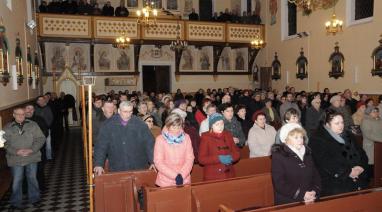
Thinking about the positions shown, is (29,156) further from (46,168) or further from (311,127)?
(311,127)

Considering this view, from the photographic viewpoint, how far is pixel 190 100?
11523mm

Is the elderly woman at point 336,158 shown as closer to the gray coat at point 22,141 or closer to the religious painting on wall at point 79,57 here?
the gray coat at point 22,141

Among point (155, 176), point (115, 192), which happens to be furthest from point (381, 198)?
point (115, 192)

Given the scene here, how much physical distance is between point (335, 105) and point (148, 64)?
14366 mm

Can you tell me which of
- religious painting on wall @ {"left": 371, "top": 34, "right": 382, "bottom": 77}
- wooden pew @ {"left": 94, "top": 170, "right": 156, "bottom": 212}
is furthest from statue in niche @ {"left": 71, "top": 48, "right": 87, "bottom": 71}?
wooden pew @ {"left": 94, "top": 170, "right": 156, "bottom": 212}

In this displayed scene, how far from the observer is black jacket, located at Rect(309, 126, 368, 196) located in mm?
4141

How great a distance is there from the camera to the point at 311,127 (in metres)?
9.00

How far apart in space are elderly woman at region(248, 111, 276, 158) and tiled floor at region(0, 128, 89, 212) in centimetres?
336

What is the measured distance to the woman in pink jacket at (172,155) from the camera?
14.9 ft

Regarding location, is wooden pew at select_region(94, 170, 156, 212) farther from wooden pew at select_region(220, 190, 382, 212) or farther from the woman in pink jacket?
wooden pew at select_region(220, 190, 382, 212)

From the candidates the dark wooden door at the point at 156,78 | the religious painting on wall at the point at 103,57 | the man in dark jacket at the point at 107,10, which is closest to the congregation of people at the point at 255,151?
the man in dark jacket at the point at 107,10

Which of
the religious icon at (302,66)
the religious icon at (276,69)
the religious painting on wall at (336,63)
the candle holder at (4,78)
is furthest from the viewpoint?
the religious icon at (276,69)

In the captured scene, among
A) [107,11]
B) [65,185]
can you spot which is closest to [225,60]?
[107,11]

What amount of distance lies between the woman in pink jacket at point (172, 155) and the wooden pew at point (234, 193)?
1.22 feet
